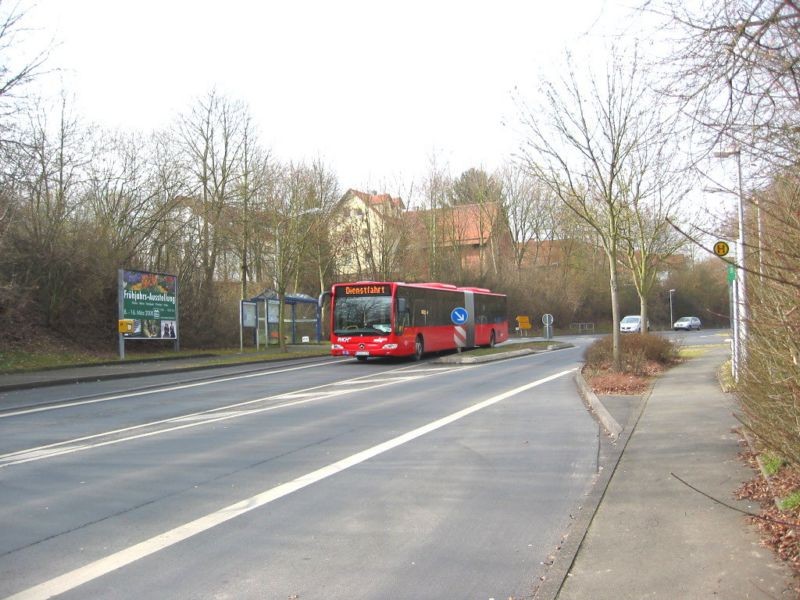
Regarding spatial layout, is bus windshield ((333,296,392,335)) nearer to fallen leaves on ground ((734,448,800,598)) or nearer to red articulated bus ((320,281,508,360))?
red articulated bus ((320,281,508,360))

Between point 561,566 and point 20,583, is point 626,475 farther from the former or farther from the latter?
point 20,583

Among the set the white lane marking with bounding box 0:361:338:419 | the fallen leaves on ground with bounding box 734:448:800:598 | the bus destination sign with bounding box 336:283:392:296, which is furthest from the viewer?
the bus destination sign with bounding box 336:283:392:296

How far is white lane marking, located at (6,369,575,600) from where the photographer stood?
4.73 m

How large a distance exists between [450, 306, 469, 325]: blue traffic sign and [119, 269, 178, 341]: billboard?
1166 centimetres

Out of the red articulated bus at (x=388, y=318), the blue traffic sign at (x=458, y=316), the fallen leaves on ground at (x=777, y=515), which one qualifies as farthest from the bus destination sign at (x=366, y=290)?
the fallen leaves on ground at (x=777, y=515)

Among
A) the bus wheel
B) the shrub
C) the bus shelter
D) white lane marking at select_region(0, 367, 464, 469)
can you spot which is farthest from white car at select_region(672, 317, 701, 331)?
white lane marking at select_region(0, 367, 464, 469)

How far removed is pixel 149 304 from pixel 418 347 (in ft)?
35.1

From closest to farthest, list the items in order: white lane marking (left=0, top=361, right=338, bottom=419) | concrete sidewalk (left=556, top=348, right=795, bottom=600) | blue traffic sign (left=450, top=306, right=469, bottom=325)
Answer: concrete sidewalk (left=556, top=348, right=795, bottom=600) → white lane marking (left=0, top=361, right=338, bottom=419) → blue traffic sign (left=450, top=306, right=469, bottom=325)

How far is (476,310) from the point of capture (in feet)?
118

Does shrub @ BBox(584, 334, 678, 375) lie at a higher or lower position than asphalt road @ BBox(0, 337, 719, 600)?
higher

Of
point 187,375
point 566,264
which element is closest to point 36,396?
point 187,375

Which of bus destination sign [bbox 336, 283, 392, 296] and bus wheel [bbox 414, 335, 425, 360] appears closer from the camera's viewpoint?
bus destination sign [bbox 336, 283, 392, 296]

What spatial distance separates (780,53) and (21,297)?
83.4 ft

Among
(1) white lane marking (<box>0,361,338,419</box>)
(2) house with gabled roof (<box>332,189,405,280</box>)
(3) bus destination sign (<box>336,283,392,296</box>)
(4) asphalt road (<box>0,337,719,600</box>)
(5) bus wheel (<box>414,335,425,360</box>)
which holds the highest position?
(2) house with gabled roof (<box>332,189,405,280</box>)
